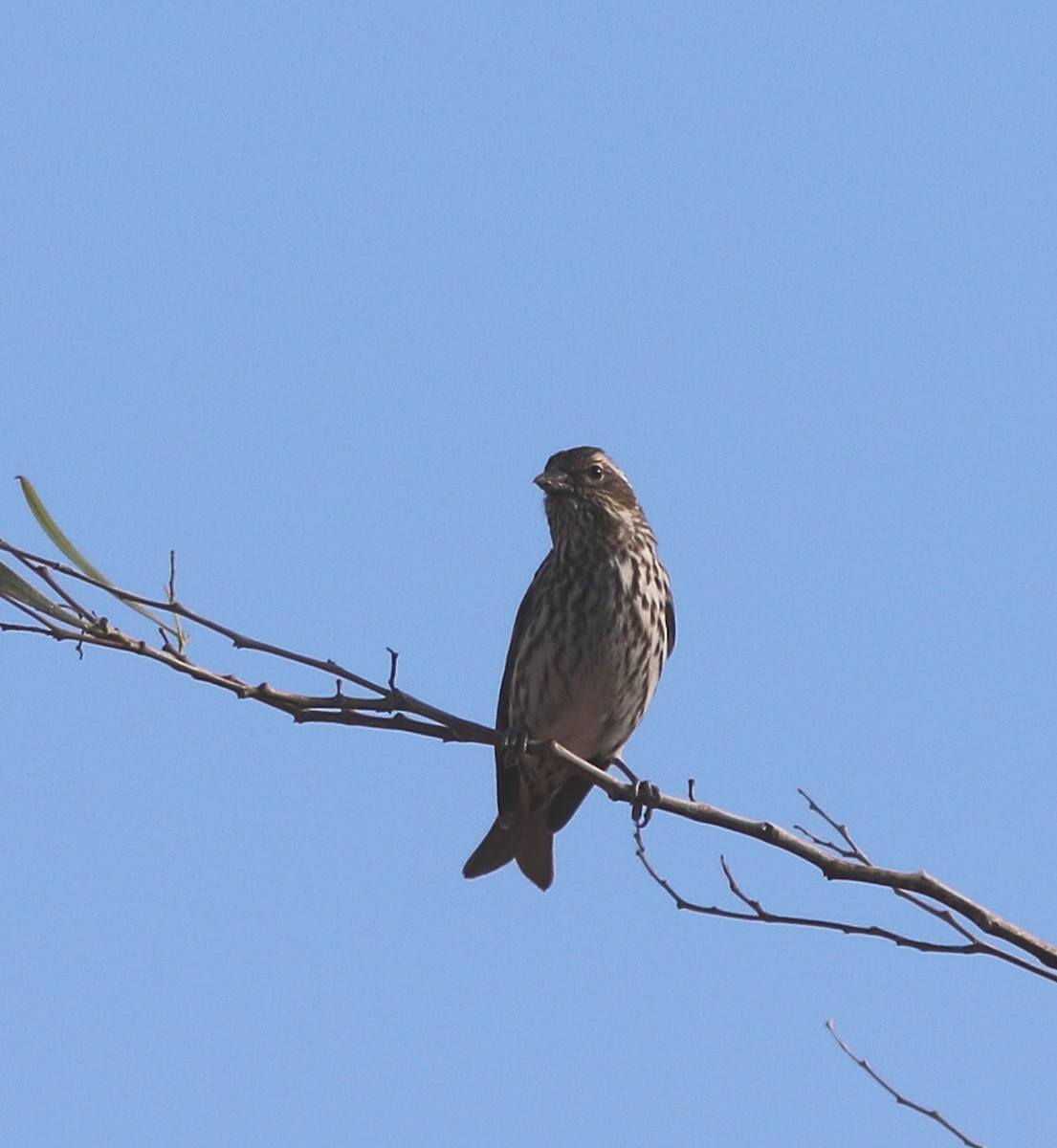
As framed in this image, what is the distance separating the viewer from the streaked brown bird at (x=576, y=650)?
7.50 meters

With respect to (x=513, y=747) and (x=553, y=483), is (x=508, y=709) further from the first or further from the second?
(x=513, y=747)

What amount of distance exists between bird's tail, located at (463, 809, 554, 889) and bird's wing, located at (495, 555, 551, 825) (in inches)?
2.4

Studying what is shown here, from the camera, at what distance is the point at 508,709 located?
786 cm

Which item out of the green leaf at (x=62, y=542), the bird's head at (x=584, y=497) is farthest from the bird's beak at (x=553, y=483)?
the green leaf at (x=62, y=542)

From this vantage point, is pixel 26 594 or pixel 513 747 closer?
pixel 26 594

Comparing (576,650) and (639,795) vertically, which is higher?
(576,650)

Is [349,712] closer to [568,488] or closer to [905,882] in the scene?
[905,882]

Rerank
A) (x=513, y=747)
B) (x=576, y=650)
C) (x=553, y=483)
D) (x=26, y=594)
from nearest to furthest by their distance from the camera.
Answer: (x=26, y=594) < (x=513, y=747) < (x=576, y=650) < (x=553, y=483)

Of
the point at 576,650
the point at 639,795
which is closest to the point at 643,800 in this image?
the point at 639,795

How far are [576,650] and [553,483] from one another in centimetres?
80

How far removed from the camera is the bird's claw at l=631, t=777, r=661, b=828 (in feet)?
14.7

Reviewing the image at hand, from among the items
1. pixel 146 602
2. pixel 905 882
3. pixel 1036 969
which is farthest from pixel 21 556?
pixel 1036 969

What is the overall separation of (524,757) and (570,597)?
2.35 feet

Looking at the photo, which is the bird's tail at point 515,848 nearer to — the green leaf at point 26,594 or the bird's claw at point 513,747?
the bird's claw at point 513,747
